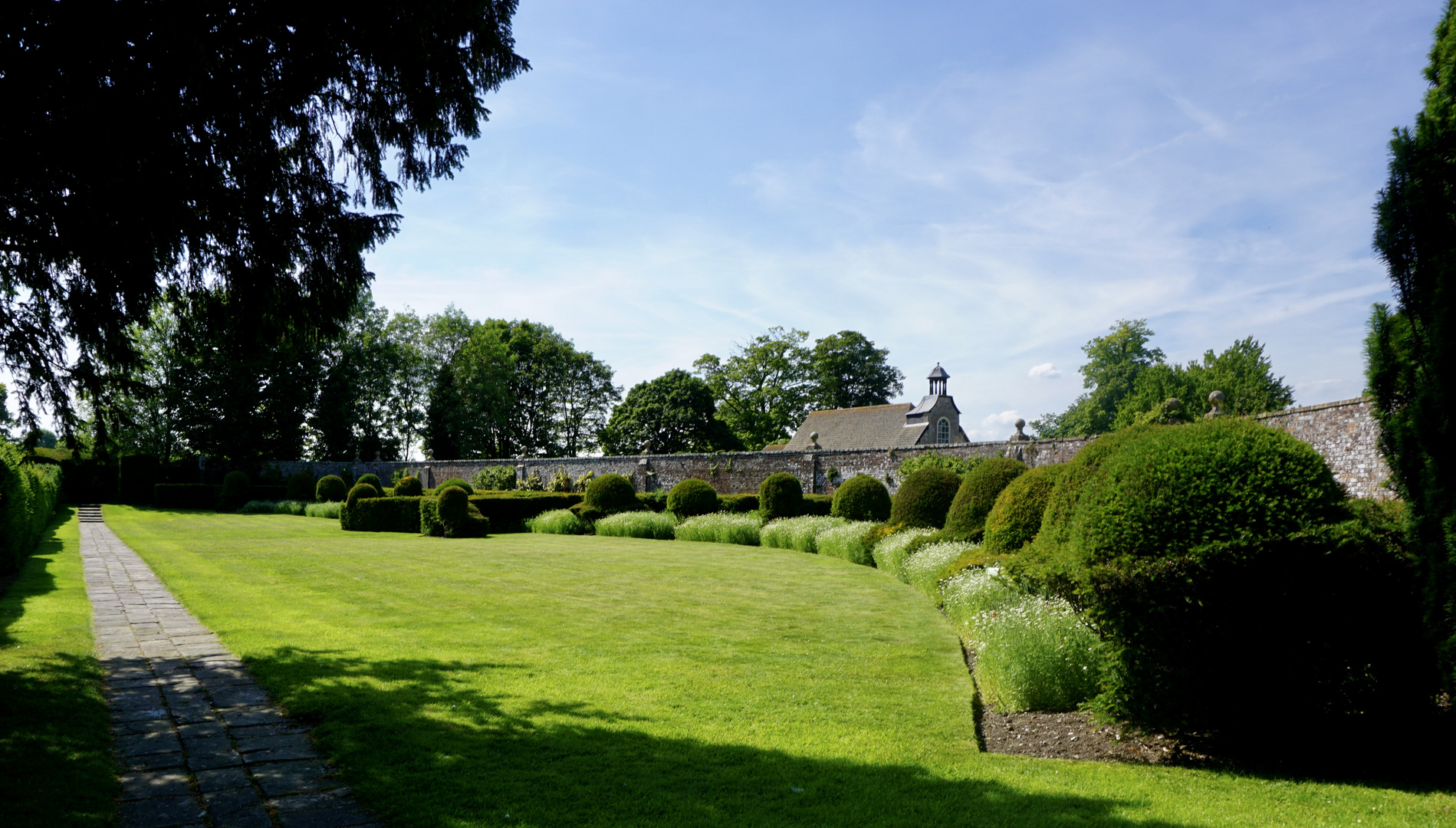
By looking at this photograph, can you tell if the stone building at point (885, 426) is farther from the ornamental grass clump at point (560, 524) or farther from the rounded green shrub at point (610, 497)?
the ornamental grass clump at point (560, 524)

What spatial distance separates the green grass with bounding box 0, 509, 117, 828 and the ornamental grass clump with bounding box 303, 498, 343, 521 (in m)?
20.4

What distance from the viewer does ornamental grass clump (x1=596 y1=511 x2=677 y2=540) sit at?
20625mm

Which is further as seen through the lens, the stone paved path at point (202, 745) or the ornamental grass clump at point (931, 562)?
the ornamental grass clump at point (931, 562)

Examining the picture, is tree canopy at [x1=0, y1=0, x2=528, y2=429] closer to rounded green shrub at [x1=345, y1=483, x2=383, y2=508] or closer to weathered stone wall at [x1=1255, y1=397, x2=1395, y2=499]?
weathered stone wall at [x1=1255, y1=397, x2=1395, y2=499]

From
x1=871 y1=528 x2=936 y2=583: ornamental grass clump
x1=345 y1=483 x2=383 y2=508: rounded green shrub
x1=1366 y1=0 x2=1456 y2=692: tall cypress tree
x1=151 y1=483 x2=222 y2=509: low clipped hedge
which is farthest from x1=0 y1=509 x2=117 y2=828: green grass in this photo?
x1=151 y1=483 x2=222 y2=509: low clipped hedge

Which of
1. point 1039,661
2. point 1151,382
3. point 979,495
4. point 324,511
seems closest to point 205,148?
point 1039,661

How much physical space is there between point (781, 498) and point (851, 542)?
5.46 metres

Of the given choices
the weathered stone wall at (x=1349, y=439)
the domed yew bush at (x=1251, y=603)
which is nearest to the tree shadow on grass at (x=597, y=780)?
the domed yew bush at (x=1251, y=603)

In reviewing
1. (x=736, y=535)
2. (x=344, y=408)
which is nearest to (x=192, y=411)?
(x=344, y=408)

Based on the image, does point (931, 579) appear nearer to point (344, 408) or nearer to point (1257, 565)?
point (1257, 565)

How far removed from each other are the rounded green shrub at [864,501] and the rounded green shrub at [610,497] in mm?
7360

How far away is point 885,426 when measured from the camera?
130 ft

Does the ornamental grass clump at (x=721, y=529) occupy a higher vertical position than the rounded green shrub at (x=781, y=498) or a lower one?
lower

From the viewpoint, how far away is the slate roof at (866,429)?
3912 centimetres
